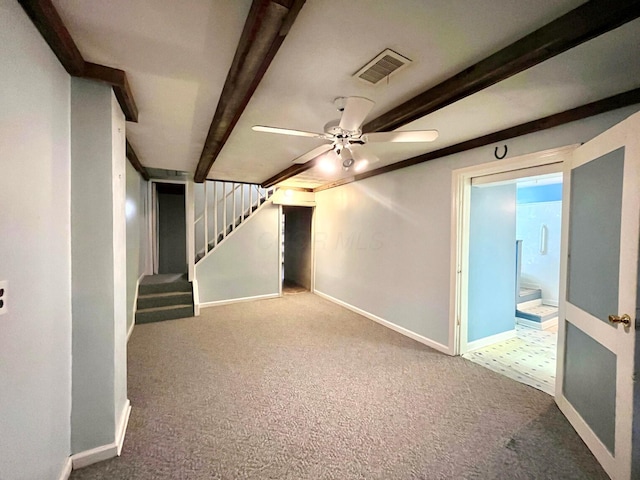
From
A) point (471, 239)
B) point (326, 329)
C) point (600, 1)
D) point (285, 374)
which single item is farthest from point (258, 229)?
point (600, 1)

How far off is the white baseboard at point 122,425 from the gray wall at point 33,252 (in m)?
0.25

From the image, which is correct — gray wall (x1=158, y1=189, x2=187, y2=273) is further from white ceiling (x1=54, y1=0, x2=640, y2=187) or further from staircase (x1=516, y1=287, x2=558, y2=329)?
staircase (x1=516, y1=287, x2=558, y2=329)

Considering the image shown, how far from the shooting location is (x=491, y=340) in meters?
3.28

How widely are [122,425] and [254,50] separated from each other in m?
2.42

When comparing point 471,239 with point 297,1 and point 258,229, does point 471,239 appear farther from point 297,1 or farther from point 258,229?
point 258,229

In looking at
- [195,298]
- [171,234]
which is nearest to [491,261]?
[195,298]

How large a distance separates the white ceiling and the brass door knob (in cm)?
139

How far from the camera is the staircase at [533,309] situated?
4.05 m

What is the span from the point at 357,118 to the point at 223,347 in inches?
113

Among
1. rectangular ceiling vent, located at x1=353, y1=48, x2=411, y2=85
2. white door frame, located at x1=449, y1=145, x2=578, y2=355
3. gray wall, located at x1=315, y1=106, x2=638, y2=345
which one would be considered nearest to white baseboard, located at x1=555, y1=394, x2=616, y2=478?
white door frame, located at x1=449, y1=145, x2=578, y2=355

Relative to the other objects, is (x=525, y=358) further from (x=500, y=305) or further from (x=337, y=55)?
(x=337, y=55)

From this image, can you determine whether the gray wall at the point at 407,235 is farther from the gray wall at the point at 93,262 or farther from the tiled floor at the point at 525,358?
the gray wall at the point at 93,262

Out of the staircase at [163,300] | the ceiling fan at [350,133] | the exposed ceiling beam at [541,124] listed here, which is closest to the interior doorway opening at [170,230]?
the staircase at [163,300]

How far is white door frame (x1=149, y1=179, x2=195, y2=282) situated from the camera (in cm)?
450
